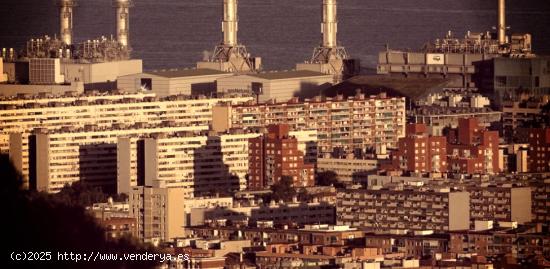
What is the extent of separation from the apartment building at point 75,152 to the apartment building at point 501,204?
4342mm

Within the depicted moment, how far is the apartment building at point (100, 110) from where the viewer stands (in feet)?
99.7

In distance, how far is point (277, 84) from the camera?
34.2 m

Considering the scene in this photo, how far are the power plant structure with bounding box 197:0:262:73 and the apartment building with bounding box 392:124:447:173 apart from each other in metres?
7.92

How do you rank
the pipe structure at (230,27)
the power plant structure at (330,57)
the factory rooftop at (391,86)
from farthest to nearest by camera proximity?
the pipe structure at (230,27) → the power plant structure at (330,57) → the factory rooftop at (391,86)

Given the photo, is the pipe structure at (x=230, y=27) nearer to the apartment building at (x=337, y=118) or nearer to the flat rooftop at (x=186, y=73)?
the flat rooftop at (x=186, y=73)

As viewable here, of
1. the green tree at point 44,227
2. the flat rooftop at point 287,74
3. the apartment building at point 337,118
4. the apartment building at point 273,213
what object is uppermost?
the flat rooftop at point 287,74

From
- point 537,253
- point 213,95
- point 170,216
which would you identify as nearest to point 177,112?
point 213,95

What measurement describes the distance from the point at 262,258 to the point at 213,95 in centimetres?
1424

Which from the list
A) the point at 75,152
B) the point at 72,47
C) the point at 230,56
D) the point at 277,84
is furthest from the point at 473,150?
the point at 72,47

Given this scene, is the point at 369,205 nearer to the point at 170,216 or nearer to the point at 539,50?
the point at 170,216

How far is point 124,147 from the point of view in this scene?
89.9 ft

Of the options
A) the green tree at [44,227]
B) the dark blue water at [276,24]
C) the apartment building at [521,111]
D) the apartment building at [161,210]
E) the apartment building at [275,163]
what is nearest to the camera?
the green tree at [44,227]

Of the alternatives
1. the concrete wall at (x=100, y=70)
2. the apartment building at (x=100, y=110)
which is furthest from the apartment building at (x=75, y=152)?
the concrete wall at (x=100, y=70)

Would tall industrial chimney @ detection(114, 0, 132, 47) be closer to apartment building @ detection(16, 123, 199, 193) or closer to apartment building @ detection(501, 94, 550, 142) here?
apartment building @ detection(501, 94, 550, 142)
